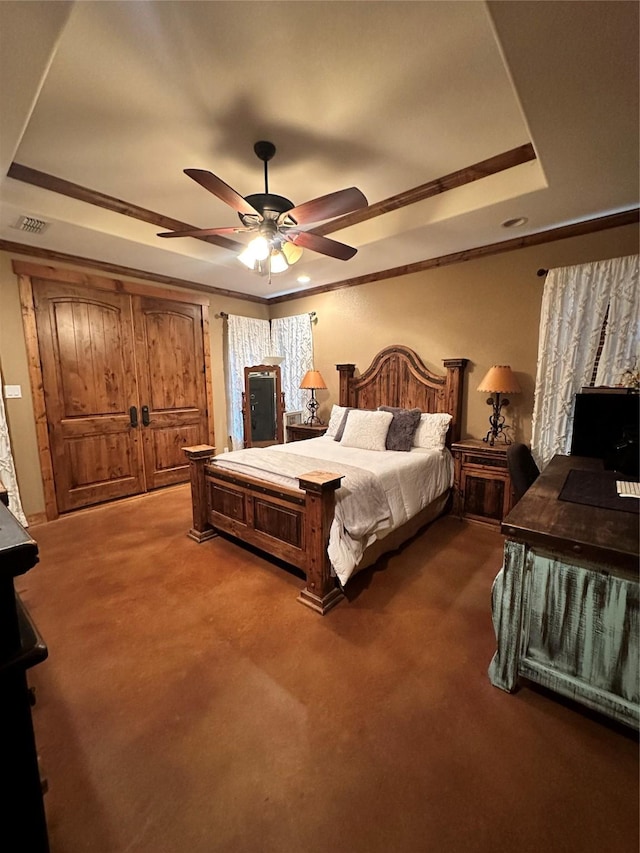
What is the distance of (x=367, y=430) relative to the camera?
339cm

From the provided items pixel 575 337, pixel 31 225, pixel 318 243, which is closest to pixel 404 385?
pixel 575 337

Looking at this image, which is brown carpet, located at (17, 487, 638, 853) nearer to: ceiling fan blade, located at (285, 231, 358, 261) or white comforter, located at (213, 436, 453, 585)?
white comforter, located at (213, 436, 453, 585)

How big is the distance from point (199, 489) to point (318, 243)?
6.84ft

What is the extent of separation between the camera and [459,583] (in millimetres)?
2303

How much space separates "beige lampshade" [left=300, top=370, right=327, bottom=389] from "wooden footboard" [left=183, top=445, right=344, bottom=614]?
192 centimetres

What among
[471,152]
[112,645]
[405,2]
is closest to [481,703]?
[112,645]

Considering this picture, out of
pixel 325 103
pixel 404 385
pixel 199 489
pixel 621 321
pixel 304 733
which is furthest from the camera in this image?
pixel 404 385

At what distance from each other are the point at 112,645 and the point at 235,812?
3.48 feet

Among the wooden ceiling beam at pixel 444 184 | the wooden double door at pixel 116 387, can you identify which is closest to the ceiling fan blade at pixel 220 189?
the wooden ceiling beam at pixel 444 184

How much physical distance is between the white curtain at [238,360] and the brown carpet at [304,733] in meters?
2.86

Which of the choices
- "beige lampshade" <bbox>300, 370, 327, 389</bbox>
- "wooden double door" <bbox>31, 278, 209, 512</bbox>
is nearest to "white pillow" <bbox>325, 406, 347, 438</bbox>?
"beige lampshade" <bbox>300, 370, 327, 389</bbox>

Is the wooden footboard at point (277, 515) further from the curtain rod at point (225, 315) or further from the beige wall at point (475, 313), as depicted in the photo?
the curtain rod at point (225, 315)

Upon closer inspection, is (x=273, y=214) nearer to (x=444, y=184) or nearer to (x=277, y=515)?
(x=444, y=184)

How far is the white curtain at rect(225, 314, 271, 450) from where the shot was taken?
15.9ft
